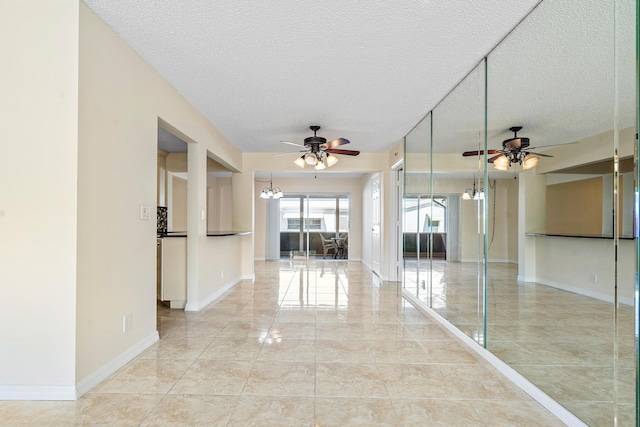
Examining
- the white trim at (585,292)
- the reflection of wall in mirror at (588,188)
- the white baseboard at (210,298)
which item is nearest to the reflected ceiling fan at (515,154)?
the reflection of wall in mirror at (588,188)

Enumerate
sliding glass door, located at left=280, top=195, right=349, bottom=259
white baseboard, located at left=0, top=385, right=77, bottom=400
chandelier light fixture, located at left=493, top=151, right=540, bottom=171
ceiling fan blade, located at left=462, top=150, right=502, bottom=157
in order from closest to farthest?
white baseboard, located at left=0, top=385, right=77, bottom=400
chandelier light fixture, located at left=493, top=151, right=540, bottom=171
ceiling fan blade, located at left=462, top=150, right=502, bottom=157
sliding glass door, located at left=280, top=195, right=349, bottom=259

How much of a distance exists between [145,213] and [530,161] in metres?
2.81

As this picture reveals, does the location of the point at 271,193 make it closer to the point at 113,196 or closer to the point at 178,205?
the point at 178,205

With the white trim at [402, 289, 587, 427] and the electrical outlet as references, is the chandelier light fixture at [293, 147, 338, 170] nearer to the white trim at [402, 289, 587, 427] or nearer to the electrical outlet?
the white trim at [402, 289, 587, 427]

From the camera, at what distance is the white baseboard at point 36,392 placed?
1974 mm

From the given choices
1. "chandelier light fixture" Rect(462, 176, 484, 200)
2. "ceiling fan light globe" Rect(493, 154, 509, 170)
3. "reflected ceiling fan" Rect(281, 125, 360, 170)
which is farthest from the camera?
"reflected ceiling fan" Rect(281, 125, 360, 170)

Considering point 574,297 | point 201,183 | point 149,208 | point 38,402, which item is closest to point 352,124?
point 201,183

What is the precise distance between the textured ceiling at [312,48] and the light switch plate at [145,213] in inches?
47.0

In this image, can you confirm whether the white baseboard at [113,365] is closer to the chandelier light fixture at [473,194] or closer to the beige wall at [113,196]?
the beige wall at [113,196]

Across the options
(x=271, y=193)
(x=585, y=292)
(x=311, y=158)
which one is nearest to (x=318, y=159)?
(x=311, y=158)

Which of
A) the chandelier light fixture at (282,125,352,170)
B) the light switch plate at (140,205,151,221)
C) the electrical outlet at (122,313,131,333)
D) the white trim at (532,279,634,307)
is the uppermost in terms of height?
the chandelier light fixture at (282,125,352,170)

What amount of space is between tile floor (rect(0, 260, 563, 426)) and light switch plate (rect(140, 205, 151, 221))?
1.08 meters

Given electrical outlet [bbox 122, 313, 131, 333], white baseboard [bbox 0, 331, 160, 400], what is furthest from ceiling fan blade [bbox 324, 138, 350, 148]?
white baseboard [bbox 0, 331, 160, 400]

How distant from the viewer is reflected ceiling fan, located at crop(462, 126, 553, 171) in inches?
82.6
